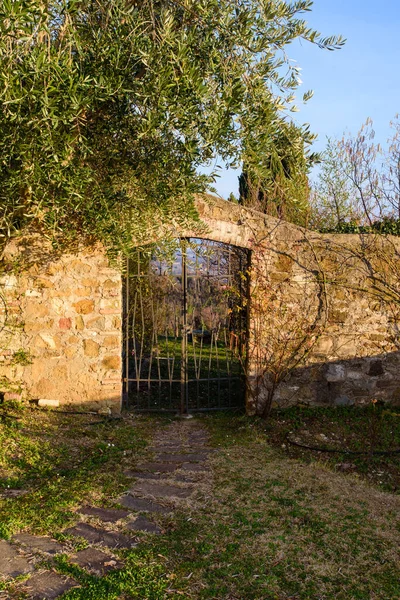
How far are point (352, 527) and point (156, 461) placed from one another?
228cm

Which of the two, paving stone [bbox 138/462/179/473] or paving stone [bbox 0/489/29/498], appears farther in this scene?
paving stone [bbox 138/462/179/473]

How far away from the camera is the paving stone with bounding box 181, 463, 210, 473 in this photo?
563 cm

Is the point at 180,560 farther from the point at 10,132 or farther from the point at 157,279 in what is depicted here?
the point at 157,279

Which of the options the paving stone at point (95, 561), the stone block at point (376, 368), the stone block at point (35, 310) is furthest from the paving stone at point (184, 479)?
the stone block at point (376, 368)

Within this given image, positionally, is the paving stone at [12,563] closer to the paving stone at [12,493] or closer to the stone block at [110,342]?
the paving stone at [12,493]

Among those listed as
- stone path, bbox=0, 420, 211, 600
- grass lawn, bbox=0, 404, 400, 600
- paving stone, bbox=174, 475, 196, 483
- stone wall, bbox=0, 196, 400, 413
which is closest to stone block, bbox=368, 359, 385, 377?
stone wall, bbox=0, 196, 400, 413

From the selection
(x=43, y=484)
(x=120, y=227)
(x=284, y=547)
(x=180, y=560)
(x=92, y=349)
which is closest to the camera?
(x=180, y=560)

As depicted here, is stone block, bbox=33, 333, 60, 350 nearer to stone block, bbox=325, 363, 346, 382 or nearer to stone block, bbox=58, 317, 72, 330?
stone block, bbox=58, 317, 72, 330

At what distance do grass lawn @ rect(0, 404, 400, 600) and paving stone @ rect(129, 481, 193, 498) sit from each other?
0.12 metres

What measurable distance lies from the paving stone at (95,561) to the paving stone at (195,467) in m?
1.94

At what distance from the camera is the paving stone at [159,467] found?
221 inches

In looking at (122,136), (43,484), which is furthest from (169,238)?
(43,484)

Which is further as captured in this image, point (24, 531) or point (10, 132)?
point (10, 132)

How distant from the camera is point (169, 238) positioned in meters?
6.73
